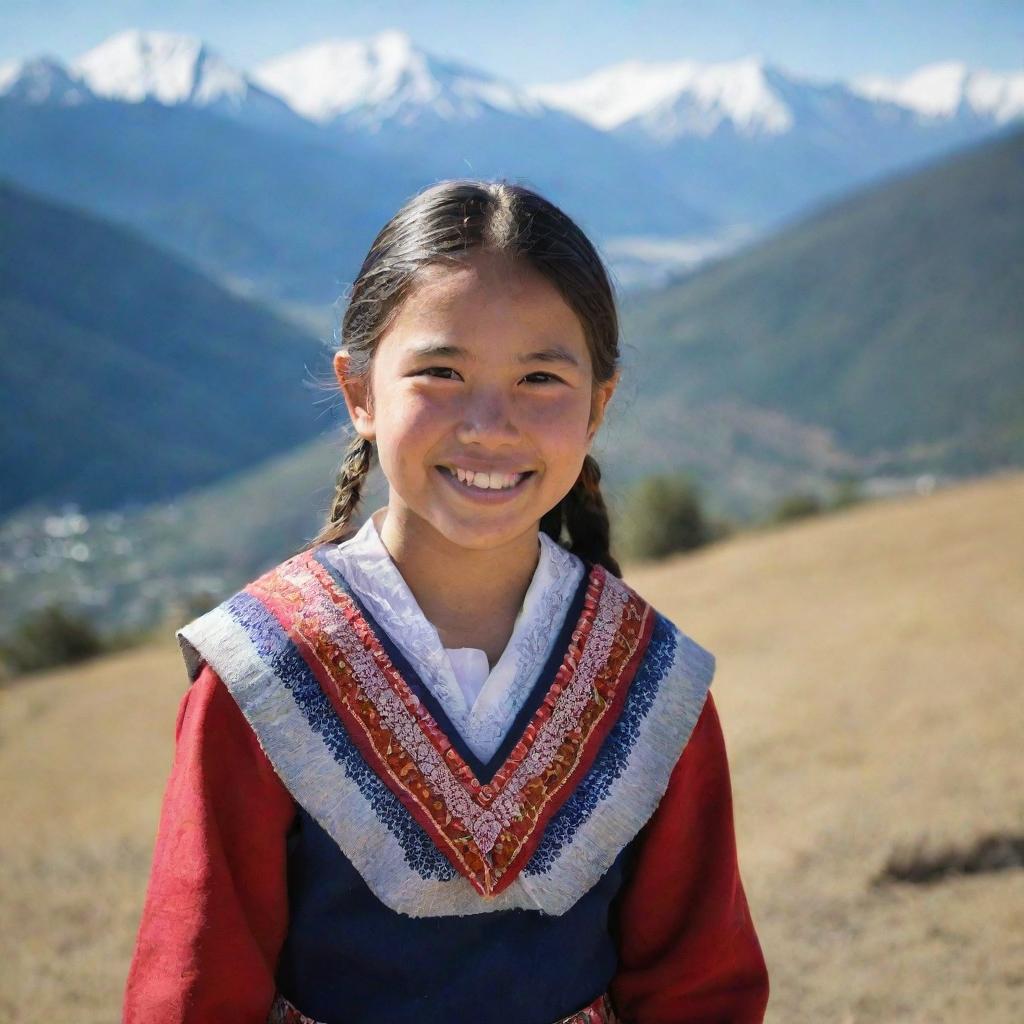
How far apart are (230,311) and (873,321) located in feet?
241

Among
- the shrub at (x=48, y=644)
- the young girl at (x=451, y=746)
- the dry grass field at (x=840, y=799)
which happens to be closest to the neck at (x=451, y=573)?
the young girl at (x=451, y=746)

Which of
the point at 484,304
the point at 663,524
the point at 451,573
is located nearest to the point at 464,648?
the point at 451,573

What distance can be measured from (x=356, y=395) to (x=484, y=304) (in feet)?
0.91

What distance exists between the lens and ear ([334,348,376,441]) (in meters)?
1.69

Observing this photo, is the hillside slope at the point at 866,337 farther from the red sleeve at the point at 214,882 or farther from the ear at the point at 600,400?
the red sleeve at the point at 214,882

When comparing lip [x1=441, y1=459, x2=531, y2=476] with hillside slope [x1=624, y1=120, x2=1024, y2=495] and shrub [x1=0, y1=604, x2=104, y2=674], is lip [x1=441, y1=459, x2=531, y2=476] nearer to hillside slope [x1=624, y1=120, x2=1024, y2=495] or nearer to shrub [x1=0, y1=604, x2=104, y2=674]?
shrub [x1=0, y1=604, x2=104, y2=674]

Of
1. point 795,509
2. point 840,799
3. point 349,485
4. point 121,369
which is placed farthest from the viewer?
point 121,369

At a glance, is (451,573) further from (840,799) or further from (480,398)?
(840,799)

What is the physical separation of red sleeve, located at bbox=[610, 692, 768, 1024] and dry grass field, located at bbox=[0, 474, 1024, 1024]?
4.02ft

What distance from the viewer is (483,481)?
5.05 feet

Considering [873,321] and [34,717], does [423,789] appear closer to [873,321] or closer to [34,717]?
[34,717]

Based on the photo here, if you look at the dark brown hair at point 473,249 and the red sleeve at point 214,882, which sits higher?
the dark brown hair at point 473,249

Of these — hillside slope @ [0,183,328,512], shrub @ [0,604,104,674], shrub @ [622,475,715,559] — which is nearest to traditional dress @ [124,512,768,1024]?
shrub @ [622,475,715,559]

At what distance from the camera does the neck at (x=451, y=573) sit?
167cm
